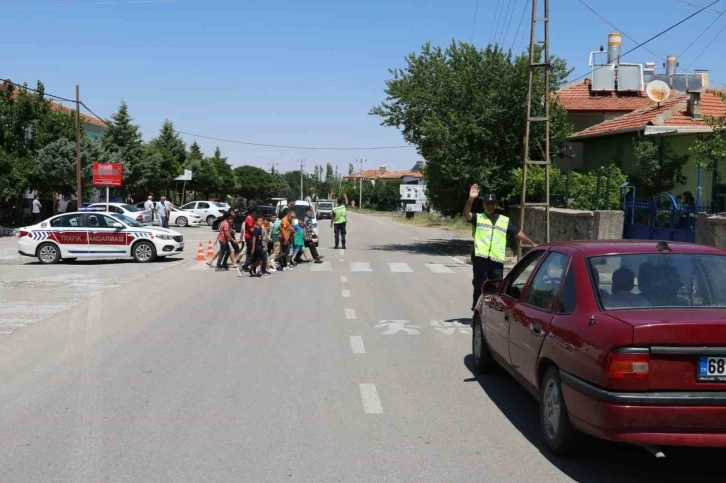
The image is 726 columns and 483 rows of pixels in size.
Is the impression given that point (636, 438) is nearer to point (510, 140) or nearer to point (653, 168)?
point (653, 168)

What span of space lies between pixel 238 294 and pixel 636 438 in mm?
11301

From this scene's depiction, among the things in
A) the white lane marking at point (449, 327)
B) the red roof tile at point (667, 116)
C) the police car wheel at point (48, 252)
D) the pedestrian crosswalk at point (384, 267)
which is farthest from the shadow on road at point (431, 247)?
the white lane marking at point (449, 327)

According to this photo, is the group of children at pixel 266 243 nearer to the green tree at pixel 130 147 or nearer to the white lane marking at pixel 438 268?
the white lane marking at pixel 438 268

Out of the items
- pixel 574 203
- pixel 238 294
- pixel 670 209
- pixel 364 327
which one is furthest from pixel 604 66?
pixel 364 327

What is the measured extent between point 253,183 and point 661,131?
297 ft

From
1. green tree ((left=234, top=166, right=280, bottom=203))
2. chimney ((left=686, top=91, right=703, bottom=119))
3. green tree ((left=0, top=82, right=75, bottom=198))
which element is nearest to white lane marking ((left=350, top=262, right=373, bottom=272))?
chimney ((left=686, top=91, right=703, bottom=119))

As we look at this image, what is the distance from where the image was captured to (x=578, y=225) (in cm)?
2233

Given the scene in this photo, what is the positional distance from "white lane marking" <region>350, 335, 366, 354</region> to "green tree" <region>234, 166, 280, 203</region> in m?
97.1

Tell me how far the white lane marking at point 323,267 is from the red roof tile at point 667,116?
36.3 ft

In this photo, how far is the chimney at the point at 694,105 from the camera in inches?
1024

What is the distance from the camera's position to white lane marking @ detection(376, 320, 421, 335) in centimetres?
1087

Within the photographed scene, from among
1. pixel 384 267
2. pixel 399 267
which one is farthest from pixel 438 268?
pixel 384 267

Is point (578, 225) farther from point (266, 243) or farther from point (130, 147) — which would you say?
point (130, 147)

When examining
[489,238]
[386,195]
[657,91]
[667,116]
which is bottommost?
[489,238]
